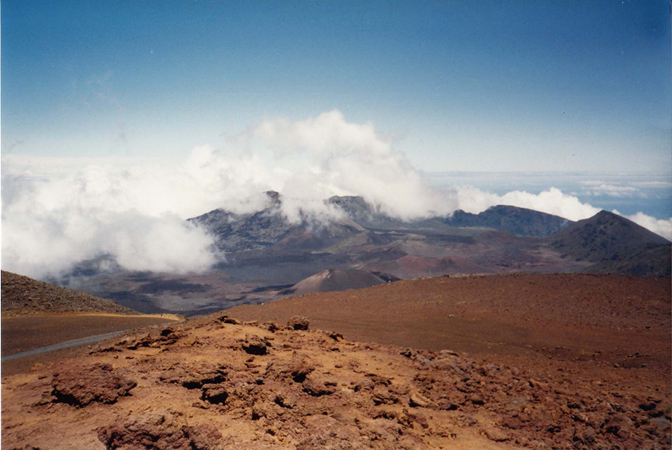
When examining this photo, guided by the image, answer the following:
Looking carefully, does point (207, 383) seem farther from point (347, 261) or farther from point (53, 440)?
point (347, 261)

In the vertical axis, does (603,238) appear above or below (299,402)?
below

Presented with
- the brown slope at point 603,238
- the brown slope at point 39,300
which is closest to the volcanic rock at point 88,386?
the brown slope at point 39,300

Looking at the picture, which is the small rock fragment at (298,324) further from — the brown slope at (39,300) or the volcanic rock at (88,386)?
the brown slope at (39,300)

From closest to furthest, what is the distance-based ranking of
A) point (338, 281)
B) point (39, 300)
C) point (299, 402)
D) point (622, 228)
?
point (299, 402) < point (39, 300) < point (338, 281) < point (622, 228)

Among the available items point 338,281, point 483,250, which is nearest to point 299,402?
point 338,281

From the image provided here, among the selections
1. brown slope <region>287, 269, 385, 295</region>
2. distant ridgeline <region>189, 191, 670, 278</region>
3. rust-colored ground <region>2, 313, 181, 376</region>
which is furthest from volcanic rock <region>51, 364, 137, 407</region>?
distant ridgeline <region>189, 191, 670, 278</region>

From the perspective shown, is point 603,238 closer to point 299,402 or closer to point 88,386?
point 299,402

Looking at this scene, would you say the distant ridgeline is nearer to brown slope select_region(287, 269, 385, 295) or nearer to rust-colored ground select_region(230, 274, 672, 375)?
brown slope select_region(287, 269, 385, 295)
